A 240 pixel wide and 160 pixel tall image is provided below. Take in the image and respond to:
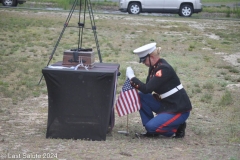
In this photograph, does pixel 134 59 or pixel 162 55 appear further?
pixel 162 55

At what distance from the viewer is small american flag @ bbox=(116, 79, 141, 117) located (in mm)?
7781

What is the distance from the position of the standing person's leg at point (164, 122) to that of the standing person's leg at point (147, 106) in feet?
0.76

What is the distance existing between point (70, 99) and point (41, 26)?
13.8 metres

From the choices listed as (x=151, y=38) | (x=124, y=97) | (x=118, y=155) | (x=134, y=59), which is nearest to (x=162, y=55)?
(x=134, y=59)

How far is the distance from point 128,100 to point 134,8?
20774 mm

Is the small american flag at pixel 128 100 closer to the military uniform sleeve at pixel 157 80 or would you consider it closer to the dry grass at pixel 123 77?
the military uniform sleeve at pixel 157 80

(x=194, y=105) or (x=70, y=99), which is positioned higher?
(x=70, y=99)

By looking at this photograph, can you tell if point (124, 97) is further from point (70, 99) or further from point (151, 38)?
point (151, 38)

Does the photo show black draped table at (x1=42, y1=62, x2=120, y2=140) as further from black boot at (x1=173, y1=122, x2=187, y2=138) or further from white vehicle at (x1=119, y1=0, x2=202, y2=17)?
white vehicle at (x1=119, y1=0, x2=202, y2=17)

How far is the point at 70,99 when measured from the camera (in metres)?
7.30

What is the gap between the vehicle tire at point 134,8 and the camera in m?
28.2

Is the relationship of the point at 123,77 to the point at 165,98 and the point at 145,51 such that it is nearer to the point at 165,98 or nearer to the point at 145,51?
the point at 165,98

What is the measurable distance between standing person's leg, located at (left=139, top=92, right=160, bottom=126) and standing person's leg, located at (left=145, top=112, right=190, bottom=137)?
0.76 feet

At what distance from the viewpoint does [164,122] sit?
7625 mm
